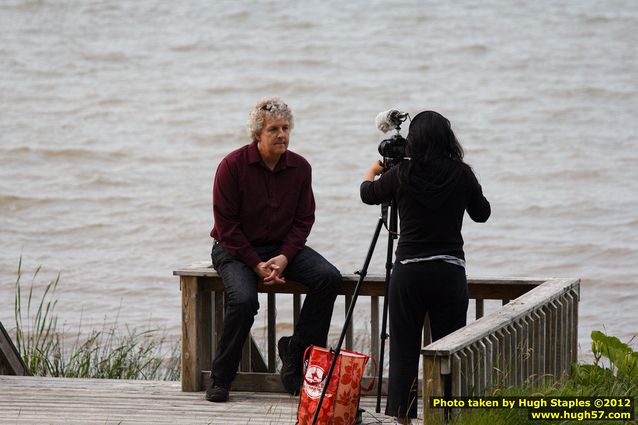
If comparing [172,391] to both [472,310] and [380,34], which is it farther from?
[380,34]

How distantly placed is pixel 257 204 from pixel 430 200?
3.77 feet

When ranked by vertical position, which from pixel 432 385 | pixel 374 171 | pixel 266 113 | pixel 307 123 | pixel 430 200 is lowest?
pixel 432 385

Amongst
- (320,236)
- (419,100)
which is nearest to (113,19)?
(419,100)

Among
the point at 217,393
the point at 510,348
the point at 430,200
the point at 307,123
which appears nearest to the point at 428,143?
the point at 430,200

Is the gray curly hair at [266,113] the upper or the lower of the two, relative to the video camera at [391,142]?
upper

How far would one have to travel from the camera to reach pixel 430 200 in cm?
480

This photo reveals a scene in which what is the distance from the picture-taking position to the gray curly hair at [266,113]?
5570mm

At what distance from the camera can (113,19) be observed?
85.0 ft

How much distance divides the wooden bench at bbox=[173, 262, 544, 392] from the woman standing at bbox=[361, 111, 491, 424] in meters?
0.84

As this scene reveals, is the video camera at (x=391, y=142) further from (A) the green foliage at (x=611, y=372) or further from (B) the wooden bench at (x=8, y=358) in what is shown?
(B) the wooden bench at (x=8, y=358)

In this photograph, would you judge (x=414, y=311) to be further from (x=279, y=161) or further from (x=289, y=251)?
(x=279, y=161)

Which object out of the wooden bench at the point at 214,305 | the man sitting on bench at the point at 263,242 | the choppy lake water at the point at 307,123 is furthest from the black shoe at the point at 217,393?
the choppy lake water at the point at 307,123

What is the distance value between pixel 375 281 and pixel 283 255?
53cm

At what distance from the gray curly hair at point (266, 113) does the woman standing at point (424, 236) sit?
0.73 metres
